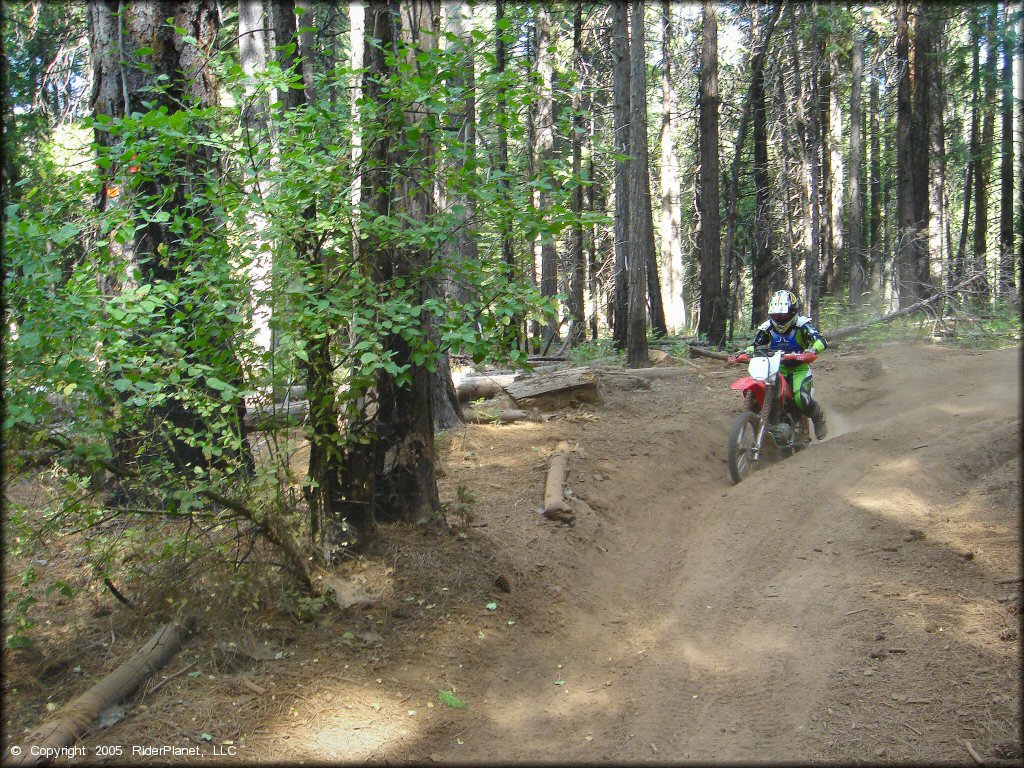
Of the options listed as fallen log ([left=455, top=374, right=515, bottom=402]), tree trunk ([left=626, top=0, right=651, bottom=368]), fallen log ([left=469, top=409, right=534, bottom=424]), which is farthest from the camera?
tree trunk ([left=626, top=0, right=651, bottom=368])

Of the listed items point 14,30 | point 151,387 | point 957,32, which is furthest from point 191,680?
point 957,32

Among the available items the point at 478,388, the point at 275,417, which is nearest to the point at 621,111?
the point at 478,388

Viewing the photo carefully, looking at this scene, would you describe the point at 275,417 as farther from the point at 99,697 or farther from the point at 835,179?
the point at 835,179

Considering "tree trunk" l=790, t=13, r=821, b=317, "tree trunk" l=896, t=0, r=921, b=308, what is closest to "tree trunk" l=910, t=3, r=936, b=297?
"tree trunk" l=896, t=0, r=921, b=308

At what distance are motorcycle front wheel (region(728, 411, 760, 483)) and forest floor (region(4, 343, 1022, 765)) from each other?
2.13 feet

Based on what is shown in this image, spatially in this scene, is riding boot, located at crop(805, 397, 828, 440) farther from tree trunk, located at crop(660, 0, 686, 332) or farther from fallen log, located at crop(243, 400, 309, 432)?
tree trunk, located at crop(660, 0, 686, 332)

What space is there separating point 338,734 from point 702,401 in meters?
9.48

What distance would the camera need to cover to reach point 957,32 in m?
25.7

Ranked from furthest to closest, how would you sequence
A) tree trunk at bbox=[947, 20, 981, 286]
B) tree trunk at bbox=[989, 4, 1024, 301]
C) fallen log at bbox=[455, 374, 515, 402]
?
tree trunk at bbox=[947, 20, 981, 286], fallen log at bbox=[455, 374, 515, 402], tree trunk at bbox=[989, 4, 1024, 301]

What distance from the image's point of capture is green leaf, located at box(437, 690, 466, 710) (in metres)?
4.84

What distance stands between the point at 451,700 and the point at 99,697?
2058 mm

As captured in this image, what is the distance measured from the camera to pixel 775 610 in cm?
589

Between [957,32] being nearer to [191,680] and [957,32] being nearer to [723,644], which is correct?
[723,644]

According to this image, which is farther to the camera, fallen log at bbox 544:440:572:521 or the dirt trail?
fallen log at bbox 544:440:572:521
